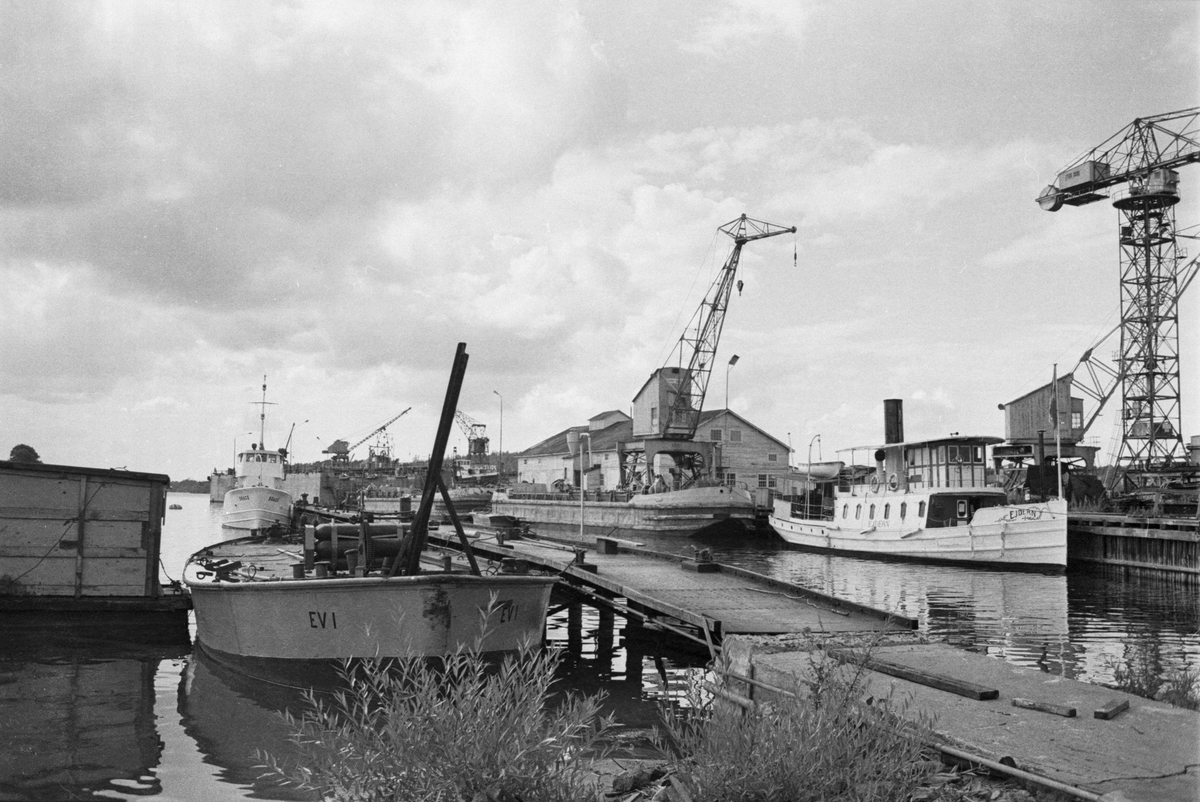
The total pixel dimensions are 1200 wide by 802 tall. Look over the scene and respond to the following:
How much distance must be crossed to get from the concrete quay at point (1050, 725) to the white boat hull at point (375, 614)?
15.1 feet

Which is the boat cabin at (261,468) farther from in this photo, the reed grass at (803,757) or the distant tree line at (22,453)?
the reed grass at (803,757)

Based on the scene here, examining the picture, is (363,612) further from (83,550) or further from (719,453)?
(719,453)

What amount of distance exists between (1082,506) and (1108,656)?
92.7 feet

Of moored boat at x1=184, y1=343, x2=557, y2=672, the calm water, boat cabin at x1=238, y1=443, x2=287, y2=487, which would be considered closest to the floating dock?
the calm water

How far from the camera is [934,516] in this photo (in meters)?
40.8

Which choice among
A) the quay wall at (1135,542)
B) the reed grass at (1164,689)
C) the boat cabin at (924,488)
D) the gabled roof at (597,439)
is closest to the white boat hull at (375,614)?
the reed grass at (1164,689)

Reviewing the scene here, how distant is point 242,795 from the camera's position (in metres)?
9.56

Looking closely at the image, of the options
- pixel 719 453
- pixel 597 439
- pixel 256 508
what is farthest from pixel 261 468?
pixel 719 453

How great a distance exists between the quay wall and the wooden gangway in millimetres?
19737

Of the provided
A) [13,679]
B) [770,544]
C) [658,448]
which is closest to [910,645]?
[13,679]

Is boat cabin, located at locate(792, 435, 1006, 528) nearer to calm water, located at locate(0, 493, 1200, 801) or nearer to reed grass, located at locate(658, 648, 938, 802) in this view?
calm water, located at locate(0, 493, 1200, 801)

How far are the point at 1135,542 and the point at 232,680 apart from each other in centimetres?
3230

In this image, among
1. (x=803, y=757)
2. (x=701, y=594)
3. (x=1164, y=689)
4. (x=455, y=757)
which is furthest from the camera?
(x=701, y=594)

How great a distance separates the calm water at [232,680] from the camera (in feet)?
33.6
